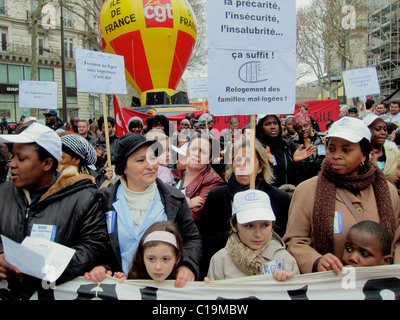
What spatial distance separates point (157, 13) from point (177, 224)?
613 inches

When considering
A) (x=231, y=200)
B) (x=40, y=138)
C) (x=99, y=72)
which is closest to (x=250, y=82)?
(x=231, y=200)

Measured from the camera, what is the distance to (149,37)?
16.8 meters

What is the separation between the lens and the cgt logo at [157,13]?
1639 centimetres

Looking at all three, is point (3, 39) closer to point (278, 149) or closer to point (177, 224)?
point (278, 149)

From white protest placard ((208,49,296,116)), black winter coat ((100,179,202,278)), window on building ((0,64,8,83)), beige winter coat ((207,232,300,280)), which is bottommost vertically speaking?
beige winter coat ((207,232,300,280))

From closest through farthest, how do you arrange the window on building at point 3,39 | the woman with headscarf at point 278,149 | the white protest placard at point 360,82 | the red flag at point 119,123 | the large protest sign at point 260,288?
the large protest sign at point 260,288, the woman with headscarf at point 278,149, the white protest placard at point 360,82, the red flag at point 119,123, the window on building at point 3,39

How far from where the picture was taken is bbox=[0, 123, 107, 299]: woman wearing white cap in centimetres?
233

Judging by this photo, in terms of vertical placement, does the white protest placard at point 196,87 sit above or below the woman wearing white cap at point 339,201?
above

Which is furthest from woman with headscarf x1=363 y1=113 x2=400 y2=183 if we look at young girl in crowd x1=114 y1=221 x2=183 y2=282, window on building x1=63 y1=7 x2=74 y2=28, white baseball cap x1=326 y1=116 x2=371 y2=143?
window on building x1=63 y1=7 x2=74 y2=28

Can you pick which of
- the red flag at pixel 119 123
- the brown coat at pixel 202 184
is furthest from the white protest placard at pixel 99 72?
the red flag at pixel 119 123

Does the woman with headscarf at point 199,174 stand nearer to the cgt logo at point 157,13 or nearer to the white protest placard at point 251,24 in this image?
the white protest placard at point 251,24

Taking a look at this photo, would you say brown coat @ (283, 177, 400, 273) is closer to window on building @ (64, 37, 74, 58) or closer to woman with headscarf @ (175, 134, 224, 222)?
woman with headscarf @ (175, 134, 224, 222)

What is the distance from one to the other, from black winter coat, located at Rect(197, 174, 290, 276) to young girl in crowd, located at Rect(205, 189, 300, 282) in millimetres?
478

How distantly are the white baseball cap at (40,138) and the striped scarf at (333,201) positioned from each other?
1816mm
